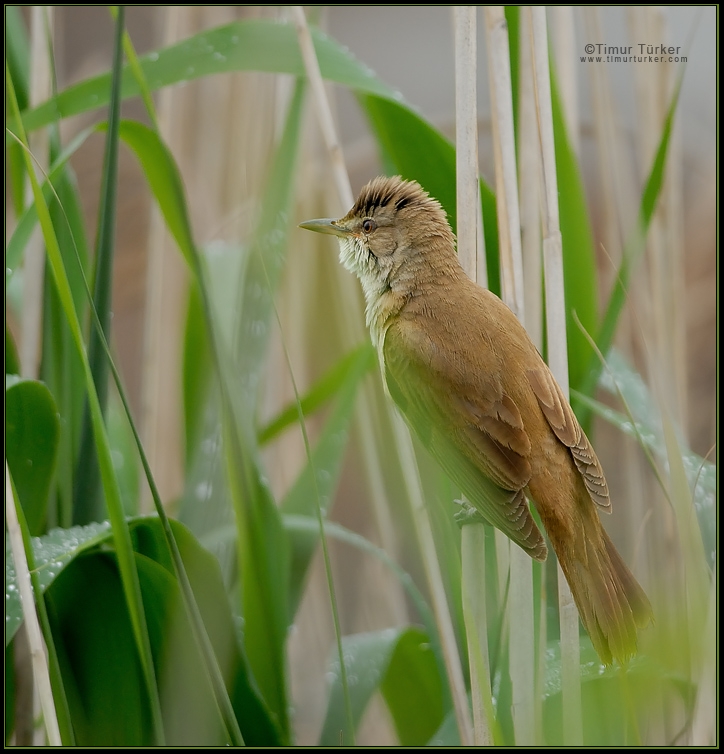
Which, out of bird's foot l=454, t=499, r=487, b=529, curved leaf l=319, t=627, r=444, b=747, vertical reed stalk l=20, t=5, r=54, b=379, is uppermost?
vertical reed stalk l=20, t=5, r=54, b=379

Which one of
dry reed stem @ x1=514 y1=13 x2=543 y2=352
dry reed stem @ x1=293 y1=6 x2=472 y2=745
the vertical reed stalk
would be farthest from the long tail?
the vertical reed stalk

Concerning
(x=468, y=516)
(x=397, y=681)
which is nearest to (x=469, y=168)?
(x=468, y=516)

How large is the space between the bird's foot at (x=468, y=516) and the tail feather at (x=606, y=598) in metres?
0.15

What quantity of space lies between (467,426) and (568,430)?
0.17 meters

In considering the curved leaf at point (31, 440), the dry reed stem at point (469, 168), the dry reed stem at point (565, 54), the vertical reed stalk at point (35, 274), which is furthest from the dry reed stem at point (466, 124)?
the vertical reed stalk at point (35, 274)

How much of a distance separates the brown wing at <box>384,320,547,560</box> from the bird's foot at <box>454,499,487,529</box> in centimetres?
7

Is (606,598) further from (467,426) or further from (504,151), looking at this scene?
(504,151)

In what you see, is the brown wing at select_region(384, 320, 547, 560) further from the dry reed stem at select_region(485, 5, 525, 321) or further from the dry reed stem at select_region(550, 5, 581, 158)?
the dry reed stem at select_region(550, 5, 581, 158)

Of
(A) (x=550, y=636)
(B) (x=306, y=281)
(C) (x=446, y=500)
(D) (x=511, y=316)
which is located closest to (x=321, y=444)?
(C) (x=446, y=500)

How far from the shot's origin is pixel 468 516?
4.51 feet

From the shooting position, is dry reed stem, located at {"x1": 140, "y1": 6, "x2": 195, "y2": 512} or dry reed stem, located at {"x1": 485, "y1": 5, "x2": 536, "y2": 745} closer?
dry reed stem, located at {"x1": 485, "y1": 5, "x2": 536, "y2": 745}

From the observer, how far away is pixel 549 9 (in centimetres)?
162

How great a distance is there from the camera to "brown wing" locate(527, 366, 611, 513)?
1.31 m

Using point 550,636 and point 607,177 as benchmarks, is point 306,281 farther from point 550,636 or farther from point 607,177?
point 550,636
